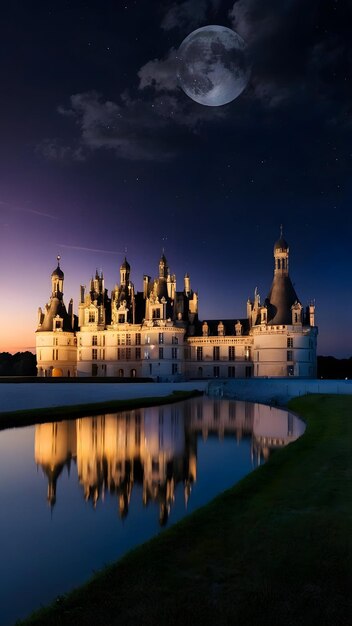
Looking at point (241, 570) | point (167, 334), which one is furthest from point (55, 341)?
point (241, 570)

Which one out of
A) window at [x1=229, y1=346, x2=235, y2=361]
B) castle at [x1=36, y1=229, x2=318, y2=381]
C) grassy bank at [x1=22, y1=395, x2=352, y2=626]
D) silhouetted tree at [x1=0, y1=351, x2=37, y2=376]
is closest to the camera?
grassy bank at [x1=22, y1=395, x2=352, y2=626]

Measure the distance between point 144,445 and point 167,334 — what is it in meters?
52.5

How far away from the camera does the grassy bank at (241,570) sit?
22.7 ft

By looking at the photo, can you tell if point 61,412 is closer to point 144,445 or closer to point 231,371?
point 144,445

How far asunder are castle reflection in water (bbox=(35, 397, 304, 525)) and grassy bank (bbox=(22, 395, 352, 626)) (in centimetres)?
278

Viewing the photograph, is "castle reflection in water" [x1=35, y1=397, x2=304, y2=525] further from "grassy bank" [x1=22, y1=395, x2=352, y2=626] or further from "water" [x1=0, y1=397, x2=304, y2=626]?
"grassy bank" [x1=22, y1=395, x2=352, y2=626]

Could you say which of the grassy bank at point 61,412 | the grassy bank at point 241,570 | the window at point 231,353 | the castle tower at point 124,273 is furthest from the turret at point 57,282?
the grassy bank at point 241,570

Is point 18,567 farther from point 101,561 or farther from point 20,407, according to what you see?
point 20,407

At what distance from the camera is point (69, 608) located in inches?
289

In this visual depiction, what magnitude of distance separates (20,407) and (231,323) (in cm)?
4648

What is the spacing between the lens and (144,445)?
23.8 meters

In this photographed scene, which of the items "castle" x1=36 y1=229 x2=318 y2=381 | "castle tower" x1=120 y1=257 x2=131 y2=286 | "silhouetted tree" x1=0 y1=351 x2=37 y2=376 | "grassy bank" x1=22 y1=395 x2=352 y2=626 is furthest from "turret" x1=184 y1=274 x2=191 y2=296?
"grassy bank" x1=22 y1=395 x2=352 y2=626

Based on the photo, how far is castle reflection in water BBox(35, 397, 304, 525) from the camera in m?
16.4

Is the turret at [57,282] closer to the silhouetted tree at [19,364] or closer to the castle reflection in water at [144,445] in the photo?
the silhouetted tree at [19,364]
